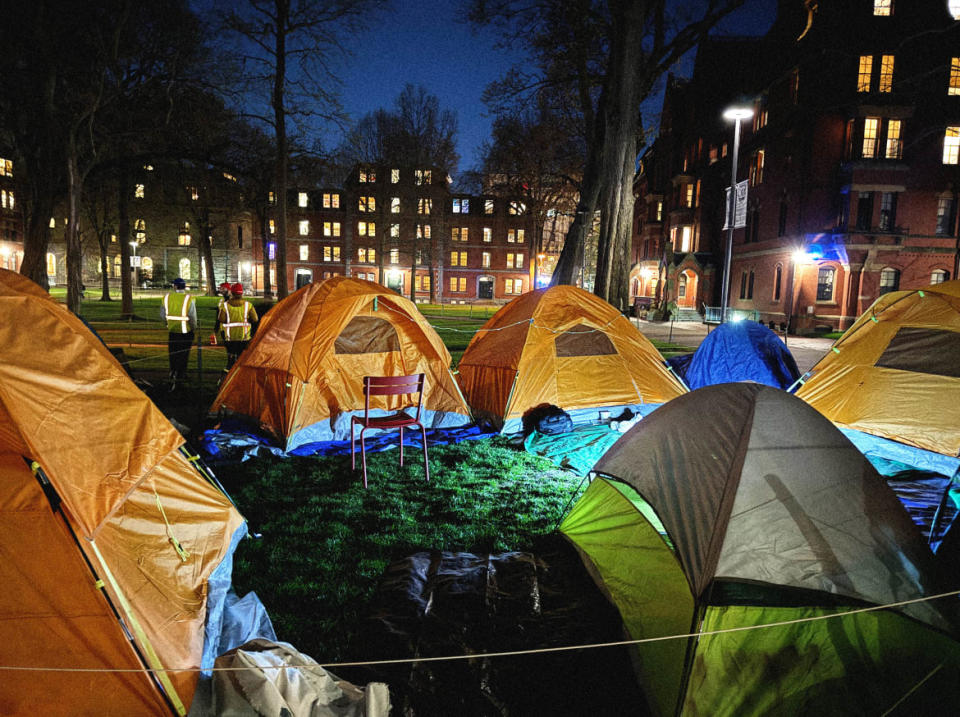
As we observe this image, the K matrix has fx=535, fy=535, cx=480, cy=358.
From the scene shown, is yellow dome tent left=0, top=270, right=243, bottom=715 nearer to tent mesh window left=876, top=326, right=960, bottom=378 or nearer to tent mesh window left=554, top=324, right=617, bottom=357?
tent mesh window left=554, top=324, right=617, bottom=357

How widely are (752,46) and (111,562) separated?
43187 mm

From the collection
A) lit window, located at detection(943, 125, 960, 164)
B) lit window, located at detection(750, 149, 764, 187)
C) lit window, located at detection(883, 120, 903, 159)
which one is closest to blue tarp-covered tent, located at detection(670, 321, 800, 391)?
lit window, located at detection(883, 120, 903, 159)

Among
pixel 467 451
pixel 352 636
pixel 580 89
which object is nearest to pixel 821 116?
pixel 580 89

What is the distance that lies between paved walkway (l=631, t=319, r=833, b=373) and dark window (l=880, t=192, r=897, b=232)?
702cm

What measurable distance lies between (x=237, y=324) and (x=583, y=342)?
5.97 meters

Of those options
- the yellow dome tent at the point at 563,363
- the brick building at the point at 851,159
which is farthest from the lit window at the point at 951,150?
the yellow dome tent at the point at 563,363

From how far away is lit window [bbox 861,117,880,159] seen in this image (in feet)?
82.1

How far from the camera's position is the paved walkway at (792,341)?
16.1 meters

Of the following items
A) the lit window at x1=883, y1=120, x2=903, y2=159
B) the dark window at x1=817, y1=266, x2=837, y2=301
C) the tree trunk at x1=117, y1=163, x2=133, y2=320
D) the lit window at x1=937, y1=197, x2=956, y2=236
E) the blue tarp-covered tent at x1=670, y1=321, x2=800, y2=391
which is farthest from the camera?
the dark window at x1=817, y1=266, x2=837, y2=301

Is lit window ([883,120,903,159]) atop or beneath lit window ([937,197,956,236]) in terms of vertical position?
atop

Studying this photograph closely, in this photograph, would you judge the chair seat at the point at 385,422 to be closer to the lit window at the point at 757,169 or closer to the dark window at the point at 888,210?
the dark window at the point at 888,210

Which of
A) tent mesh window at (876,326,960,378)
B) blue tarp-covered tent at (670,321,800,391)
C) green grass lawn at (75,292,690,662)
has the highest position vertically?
tent mesh window at (876,326,960,378)

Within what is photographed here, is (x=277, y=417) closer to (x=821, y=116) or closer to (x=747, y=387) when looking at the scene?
(x=747, y=387)

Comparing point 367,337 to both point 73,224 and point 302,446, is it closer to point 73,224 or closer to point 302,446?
point 302,446
